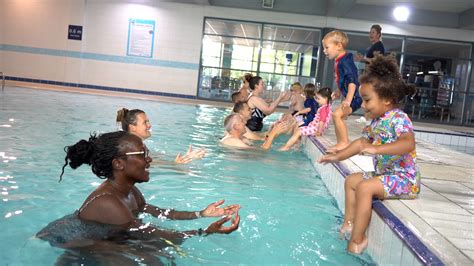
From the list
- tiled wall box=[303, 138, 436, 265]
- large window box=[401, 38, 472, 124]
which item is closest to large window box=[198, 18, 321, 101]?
large window box=[401, 38, 472, 124]

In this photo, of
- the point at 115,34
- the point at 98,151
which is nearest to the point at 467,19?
the point at 115,34

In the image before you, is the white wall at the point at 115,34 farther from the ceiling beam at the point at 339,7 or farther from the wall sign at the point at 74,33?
the ceiling beam at the point at 339,7

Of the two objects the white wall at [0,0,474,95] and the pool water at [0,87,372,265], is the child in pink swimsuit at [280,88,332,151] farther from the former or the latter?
the white wall at [0,0,474,95]

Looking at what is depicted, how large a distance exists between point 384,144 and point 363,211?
1.47 ft

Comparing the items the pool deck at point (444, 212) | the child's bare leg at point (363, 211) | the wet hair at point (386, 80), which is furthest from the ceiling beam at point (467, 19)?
the child's bare leg at point (363, 211)

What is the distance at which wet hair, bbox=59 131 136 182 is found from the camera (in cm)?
256

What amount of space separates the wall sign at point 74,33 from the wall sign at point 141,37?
1.91 metres

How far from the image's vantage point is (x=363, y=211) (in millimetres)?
3150

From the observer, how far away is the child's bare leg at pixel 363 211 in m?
3.15

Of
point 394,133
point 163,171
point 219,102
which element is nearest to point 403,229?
point 394,133

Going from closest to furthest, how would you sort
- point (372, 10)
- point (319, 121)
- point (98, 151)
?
point (98, 151) < point (319, 121) < point (372, 10)

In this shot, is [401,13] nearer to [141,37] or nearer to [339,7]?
[339,7]

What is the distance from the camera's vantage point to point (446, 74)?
18.9 meters

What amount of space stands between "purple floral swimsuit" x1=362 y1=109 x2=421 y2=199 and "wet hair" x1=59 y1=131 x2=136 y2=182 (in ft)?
5.45
